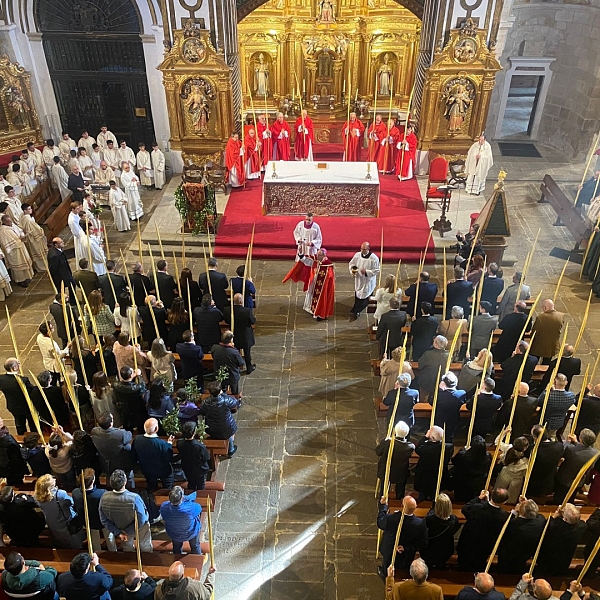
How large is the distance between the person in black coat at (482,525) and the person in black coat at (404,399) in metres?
1.53

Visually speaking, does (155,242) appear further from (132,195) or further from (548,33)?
(548,33)

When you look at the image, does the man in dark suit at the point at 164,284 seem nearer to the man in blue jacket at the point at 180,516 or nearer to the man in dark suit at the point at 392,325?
the man in dark suit at the point at 392,325

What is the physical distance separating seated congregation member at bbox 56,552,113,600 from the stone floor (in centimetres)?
171

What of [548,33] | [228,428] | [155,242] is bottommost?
[155,242]

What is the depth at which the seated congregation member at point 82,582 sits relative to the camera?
5238 mm

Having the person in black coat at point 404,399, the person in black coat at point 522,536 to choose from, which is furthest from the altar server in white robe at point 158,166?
the person in black coat at point 522,536

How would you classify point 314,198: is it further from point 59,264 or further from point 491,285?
point 59,264

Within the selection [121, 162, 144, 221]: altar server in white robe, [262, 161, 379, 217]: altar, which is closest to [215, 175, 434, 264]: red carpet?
[262, 161, 379, 217]: altar

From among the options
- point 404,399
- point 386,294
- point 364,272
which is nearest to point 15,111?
point 364,272

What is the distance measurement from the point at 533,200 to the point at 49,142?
490 inches

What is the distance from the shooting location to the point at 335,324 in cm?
1084

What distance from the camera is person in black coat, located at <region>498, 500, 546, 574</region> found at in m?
5.73

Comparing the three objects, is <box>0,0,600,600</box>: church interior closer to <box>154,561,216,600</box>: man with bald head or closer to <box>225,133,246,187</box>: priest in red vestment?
<box>225,133,246,187</box>: priest in red vestment

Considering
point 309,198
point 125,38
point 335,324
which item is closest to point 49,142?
point 125,38
